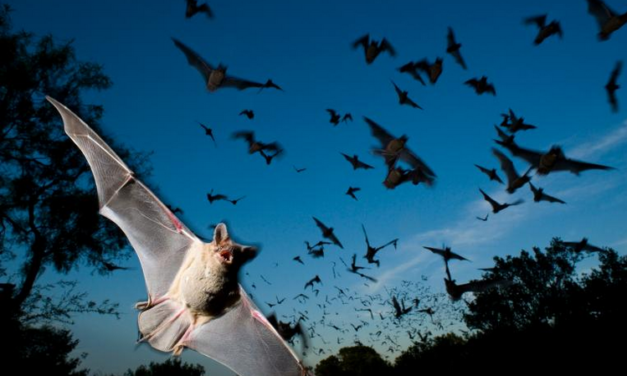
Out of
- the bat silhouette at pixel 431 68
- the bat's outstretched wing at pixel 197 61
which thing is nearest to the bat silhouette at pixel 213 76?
the bat's outstretched wing at pixel 197 61

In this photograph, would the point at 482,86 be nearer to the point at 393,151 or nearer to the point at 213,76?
the point at 393,151

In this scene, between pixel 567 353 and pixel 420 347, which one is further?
pixel 420 347

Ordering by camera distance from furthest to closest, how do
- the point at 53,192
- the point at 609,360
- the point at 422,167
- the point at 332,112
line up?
the point at 53,192 → the point at 332,112 → the point at 422,167 → the point at 609,360

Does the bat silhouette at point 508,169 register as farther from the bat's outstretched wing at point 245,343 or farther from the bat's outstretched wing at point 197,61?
the bat's outstretched wing at point 197,61

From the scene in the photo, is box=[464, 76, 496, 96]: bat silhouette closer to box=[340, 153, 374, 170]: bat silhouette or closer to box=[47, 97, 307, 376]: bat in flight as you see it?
box=[340, 153, 374, 170]: bat silhouette

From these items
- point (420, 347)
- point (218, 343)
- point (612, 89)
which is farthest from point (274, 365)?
point (420, 347)

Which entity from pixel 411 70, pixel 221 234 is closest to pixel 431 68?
pixel 411 70

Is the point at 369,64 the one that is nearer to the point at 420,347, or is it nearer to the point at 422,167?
the point at 422,167
